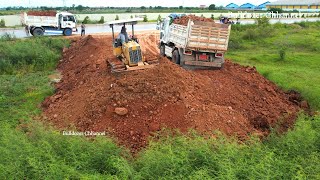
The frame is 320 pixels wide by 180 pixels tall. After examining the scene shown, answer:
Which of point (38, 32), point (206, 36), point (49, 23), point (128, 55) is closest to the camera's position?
point (128, 55)

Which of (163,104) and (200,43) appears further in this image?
(200,43)

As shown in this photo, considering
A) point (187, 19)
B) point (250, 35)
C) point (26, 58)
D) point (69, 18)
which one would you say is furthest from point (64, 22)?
point (250, 35)

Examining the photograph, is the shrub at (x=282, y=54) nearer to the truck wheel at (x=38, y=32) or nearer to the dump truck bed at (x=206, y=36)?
the dump truck bed at (x=206, y=36)

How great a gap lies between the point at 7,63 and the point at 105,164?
14268mm

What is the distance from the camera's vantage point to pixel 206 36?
15070 mm

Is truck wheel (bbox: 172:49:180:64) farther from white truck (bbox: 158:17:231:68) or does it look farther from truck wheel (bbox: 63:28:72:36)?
truck wheel (bbox: 63:28:72:36)

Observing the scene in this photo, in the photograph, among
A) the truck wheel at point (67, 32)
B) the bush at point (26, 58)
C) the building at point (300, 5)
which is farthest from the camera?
the building at point (300, 5)

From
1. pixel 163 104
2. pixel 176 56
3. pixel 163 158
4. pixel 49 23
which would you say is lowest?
pixel 163 158

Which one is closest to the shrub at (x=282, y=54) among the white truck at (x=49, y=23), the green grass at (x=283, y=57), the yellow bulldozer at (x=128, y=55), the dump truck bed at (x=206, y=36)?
the green grass at (x=283, y=57)

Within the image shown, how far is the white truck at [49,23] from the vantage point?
28.8 metres

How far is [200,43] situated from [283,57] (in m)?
8.87

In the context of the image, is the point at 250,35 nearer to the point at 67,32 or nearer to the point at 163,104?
the point at 67,32

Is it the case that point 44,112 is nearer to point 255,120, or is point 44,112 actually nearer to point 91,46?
point 255,120

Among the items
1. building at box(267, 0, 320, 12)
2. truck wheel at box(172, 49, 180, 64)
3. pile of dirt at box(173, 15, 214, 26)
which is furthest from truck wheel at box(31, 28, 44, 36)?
building at box(267, 0, 320, 12)
